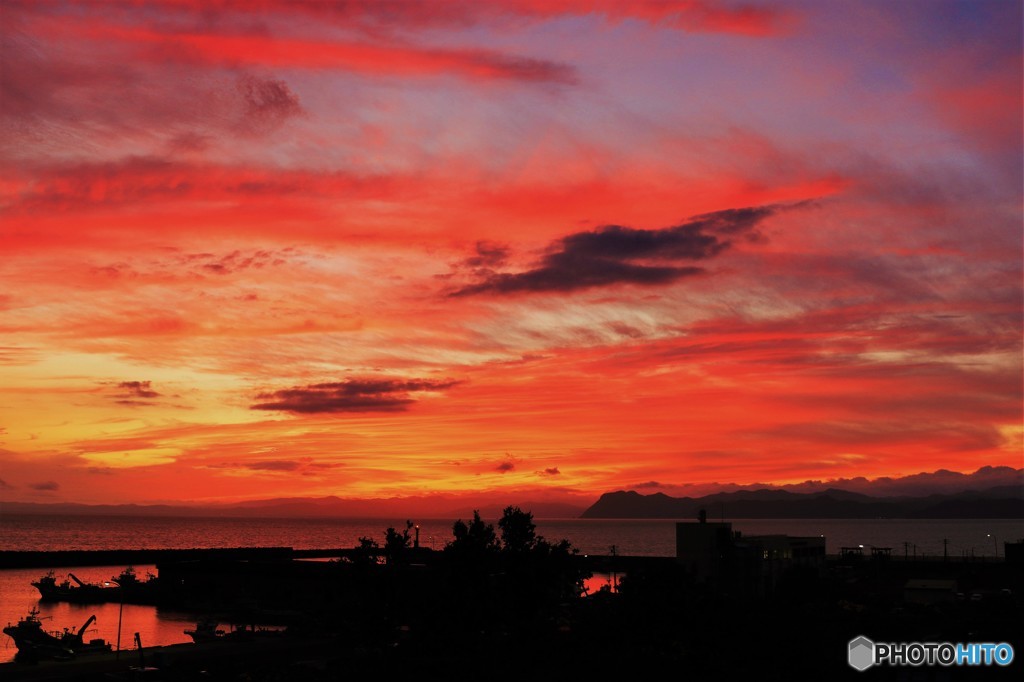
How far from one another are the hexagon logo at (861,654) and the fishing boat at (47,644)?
71303 mm

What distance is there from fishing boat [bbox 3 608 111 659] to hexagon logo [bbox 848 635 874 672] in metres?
71.3

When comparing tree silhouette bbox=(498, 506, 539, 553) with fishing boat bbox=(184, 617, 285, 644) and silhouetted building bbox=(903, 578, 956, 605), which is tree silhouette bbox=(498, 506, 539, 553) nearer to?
fishing boat bbox=(184, 617, 285, 644)

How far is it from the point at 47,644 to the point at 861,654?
277 feet

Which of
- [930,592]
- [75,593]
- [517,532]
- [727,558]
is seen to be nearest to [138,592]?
[75,593]

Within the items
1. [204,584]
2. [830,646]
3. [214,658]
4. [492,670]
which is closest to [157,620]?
[204,584]

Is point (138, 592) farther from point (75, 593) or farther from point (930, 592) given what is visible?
point (930, 592)

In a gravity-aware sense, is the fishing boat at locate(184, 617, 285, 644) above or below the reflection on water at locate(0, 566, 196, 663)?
above

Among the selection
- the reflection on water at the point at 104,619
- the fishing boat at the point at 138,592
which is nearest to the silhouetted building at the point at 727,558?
the reflection on water at the point at 104,619

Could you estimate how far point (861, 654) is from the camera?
206 feet

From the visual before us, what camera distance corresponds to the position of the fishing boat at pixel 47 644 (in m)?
93.9

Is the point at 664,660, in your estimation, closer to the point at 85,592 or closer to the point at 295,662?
the point at 295,662

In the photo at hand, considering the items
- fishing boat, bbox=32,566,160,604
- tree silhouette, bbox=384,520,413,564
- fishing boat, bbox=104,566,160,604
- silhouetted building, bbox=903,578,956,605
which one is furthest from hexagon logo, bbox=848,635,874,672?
fishing boat, bbox=104,566,160,604

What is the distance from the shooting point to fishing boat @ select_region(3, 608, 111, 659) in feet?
308

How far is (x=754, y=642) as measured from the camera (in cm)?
6575
